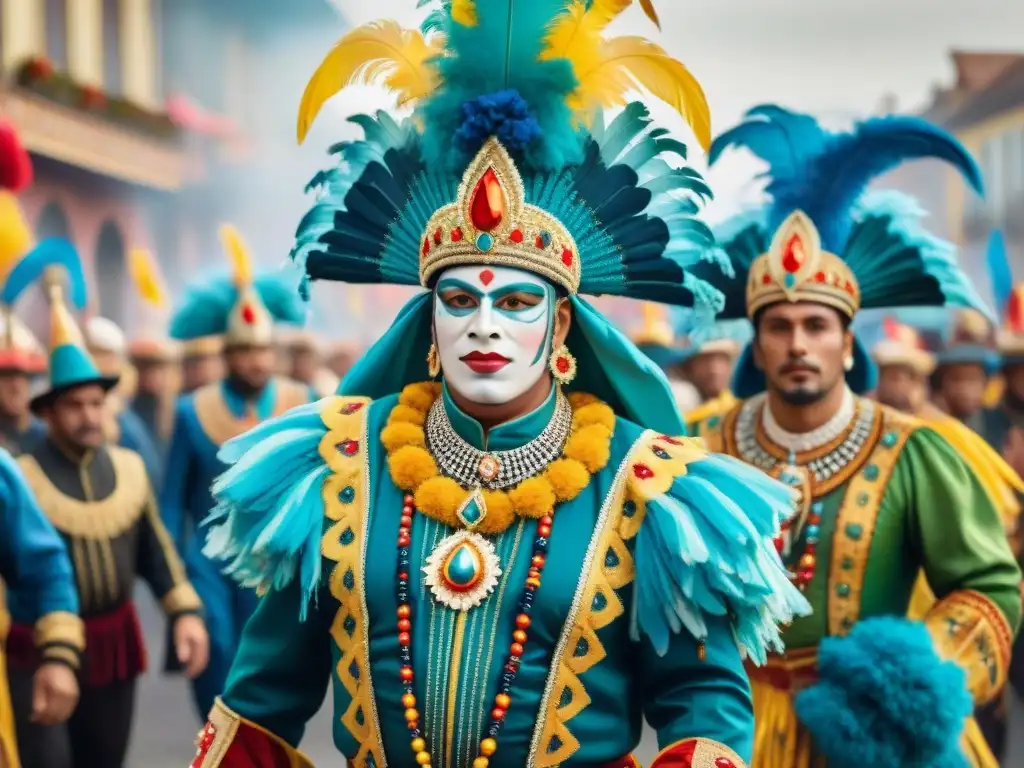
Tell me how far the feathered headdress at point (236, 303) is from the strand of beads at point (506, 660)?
196 inches

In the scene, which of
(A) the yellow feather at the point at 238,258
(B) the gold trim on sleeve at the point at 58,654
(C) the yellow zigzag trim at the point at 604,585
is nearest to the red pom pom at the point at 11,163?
(B) the gold trim on sleeve at the point at 58,654

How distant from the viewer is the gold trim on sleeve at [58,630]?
5.44m

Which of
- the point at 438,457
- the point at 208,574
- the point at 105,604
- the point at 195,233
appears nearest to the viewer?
the point at 438,457

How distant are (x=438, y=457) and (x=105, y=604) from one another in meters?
3.55

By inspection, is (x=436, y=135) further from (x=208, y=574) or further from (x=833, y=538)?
(x=208, y=574)

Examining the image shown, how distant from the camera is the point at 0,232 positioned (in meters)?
6.92

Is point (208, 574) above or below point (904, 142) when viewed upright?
below

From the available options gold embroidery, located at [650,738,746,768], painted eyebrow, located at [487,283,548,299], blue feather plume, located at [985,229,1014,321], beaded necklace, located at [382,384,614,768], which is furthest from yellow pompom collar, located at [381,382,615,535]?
blue feather plume, located at [985,229,1014,321]

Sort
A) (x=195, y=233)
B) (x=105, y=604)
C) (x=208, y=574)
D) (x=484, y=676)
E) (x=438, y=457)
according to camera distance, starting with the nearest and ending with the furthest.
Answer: (x=484, y=676) < (x=438, y=457) < (x=105, y=604) < (x=208, y=574) < (x=195, y=233)

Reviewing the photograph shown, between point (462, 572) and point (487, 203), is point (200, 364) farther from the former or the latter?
point (462, 572)

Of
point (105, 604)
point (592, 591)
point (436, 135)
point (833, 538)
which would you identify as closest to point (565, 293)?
point (436, 135)

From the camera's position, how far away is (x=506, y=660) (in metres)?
3.25

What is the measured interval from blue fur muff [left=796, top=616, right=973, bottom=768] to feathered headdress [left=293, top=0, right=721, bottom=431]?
1.23 m

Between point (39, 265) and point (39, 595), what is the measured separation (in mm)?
1713
